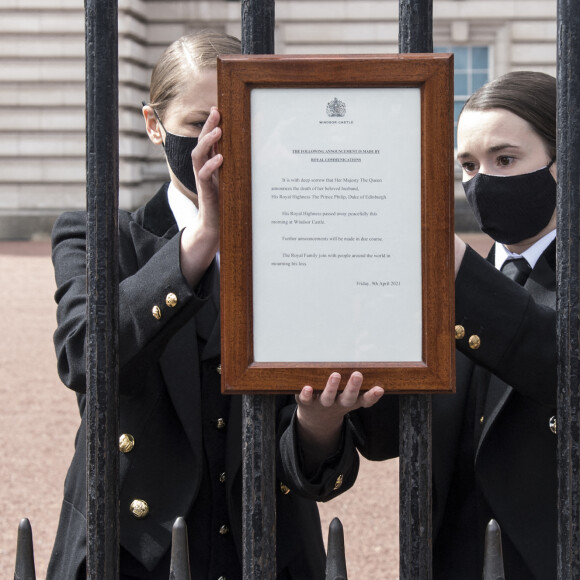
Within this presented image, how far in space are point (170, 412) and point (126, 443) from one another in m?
0.10

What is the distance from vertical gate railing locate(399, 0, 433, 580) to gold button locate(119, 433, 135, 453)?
604 mm

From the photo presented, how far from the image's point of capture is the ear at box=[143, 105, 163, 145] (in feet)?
7.40

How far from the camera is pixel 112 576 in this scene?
59.4 inches

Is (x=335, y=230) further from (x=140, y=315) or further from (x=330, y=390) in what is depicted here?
(x=140, y=315)

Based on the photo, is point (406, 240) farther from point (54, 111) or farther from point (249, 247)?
point (54, 111)

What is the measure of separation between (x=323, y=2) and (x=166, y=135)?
2065 centimetres

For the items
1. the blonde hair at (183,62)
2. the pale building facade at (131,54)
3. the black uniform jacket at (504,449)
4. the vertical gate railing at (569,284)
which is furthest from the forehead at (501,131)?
the pale building facade at (131,54)

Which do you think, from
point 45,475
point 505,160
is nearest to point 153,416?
point 505,160

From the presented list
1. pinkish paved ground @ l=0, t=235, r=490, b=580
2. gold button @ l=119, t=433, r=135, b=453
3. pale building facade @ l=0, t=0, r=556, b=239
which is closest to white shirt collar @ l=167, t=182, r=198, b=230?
gold button @ l=119, t=433, r=135, b=453

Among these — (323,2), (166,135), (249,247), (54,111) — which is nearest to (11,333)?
(166,135)

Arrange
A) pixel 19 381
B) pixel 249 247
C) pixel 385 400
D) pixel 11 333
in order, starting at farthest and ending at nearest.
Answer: pixel 11 333 → pixel 19 381 → pixel 385 400 → pixel 249 247

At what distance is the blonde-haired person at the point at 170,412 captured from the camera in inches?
70.1

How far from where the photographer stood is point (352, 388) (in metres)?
1.35

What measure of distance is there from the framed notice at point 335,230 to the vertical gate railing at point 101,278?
0.21 meters
